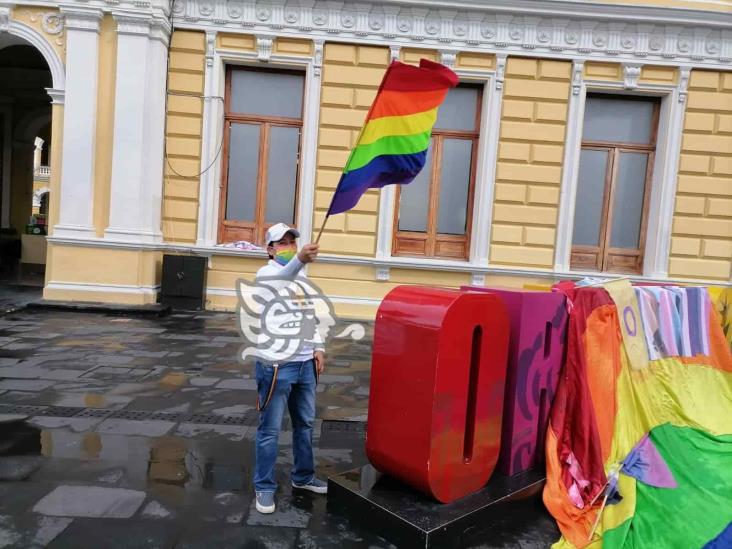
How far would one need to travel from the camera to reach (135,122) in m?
9.21

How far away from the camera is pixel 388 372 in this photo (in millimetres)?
3117

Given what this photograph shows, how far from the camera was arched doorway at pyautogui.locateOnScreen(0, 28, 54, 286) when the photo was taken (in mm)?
13453

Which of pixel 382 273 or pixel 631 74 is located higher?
pixel 631 74

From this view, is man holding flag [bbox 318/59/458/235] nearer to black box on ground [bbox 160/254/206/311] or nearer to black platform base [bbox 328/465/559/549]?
black platform base [bbox 328/465/559/549]

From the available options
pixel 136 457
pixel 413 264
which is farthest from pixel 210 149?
pixel 136 457

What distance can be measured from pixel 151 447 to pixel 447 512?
88.8 inches

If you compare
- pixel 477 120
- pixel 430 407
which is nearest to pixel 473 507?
pixel 430 407

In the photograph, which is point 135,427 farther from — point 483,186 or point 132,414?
point 483,186

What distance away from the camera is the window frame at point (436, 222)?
10117 mm

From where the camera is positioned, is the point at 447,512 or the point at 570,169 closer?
the point at 447,512

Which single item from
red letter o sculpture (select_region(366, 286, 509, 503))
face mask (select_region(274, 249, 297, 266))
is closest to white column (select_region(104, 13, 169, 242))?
face mask (select_region(274, 249, 297, 266))

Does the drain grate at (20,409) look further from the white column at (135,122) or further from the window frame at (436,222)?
the window frame at (436,222)

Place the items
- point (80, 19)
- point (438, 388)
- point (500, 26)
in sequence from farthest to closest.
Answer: point (500, 26) < point (80, 19) < point (438, 388)

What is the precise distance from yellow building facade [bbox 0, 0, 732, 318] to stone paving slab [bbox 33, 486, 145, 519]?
6.43 m
